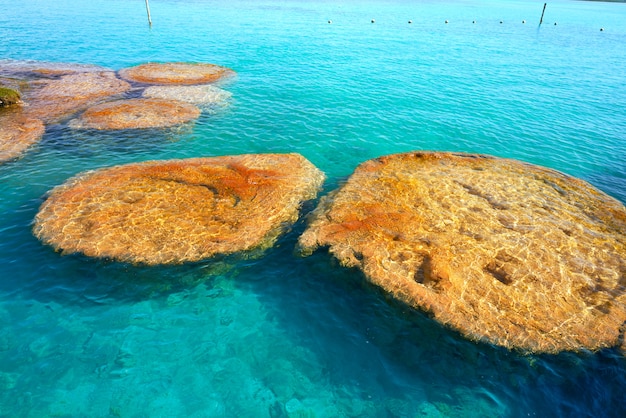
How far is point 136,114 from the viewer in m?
24.5

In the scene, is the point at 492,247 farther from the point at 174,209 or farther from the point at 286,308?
the point at 174,209

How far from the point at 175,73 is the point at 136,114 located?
11433 mm

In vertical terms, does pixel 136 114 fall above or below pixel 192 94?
below

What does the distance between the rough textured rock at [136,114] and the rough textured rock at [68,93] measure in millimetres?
1737

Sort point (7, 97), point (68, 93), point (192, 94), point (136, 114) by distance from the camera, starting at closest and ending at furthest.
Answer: point (136, 114)
point (7, 97)
point (68, 93)
point (192, 94)

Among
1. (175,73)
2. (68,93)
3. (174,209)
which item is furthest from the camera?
(175,73)

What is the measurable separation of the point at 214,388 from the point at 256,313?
8.49ft

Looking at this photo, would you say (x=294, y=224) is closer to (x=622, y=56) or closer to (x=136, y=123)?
(x=136, y=123)

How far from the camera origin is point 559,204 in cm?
1555

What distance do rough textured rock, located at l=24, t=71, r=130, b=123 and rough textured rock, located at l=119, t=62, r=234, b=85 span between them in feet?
5.76

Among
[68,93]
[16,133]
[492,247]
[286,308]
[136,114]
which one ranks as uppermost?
[68,93]

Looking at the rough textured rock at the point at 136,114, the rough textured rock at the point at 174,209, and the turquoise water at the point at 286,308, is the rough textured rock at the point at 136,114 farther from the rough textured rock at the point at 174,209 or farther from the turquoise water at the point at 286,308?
the rough textured rock at the point at 174,209

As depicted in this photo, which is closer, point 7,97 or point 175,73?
point 7,97

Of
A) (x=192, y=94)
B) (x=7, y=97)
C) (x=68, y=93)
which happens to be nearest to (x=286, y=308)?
(x=192, y=94)
